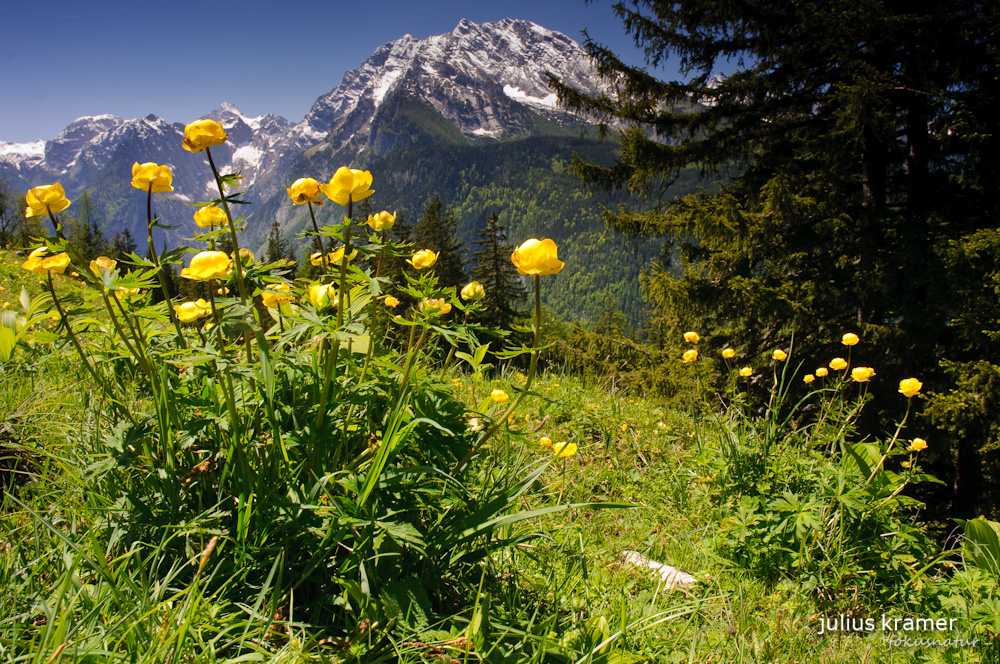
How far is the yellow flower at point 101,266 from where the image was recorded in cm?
117

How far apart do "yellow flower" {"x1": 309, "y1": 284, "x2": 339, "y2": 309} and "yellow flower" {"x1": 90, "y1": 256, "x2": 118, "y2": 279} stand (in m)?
0.47

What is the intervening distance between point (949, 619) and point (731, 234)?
5903mm

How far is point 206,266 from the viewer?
3.88 feet

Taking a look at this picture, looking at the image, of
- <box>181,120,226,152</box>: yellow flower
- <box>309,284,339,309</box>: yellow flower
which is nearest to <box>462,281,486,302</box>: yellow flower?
<box>309,284,339,309</box>: yellow flower

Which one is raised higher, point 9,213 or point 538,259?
point 538,259

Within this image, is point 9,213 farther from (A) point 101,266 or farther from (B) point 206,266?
(B) point 206,266

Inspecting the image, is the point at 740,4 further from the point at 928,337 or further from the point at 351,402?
the point at 351,402

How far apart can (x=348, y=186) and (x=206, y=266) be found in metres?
0.41

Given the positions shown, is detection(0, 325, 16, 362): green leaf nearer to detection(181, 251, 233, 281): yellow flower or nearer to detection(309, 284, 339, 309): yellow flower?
detection(181, 251, 233, 281): yellow flower

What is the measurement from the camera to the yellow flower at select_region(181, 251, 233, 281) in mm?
1172

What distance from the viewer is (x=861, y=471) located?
1921mm

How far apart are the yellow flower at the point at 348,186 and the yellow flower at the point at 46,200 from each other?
775 mm

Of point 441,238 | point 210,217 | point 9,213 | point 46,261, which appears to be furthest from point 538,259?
point 9,213

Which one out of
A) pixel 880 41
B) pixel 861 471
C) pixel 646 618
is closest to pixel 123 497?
pixel 646 618
